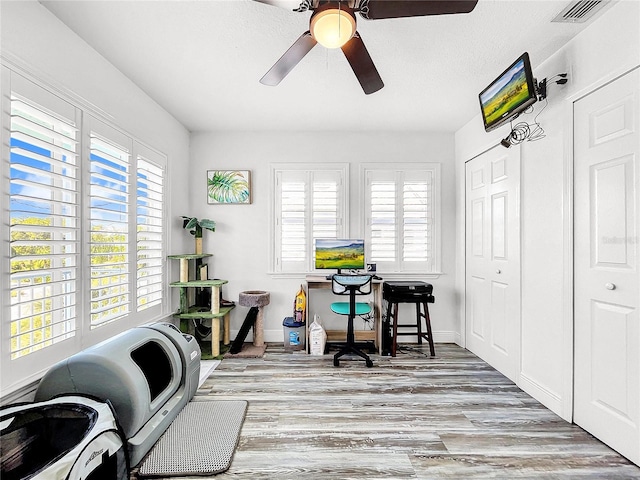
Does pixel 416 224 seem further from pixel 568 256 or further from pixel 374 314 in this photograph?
pixel 568 256

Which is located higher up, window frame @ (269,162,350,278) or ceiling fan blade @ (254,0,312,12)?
ceiling fan blade @ (254,0,312,12)

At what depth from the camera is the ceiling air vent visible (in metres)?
1.95

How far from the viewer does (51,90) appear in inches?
81.4

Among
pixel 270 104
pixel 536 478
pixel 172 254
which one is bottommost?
pixel 536 478

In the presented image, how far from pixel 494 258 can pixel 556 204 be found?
0.99 metres

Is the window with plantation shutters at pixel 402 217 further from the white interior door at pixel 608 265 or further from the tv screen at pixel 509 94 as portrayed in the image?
the white interior door at pixel 608 265

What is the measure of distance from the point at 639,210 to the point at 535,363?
56.9 inches

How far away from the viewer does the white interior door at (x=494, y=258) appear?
119 inches

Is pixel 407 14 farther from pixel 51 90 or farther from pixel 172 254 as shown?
pixel 172 254

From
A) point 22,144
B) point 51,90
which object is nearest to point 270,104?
point 51,90

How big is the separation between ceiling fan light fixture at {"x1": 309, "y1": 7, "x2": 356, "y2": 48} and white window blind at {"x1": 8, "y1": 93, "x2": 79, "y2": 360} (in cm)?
166

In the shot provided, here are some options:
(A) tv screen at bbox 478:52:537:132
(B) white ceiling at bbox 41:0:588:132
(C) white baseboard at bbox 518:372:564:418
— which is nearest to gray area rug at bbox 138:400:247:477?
(C) white baseboard at bbox 518:372:564:418

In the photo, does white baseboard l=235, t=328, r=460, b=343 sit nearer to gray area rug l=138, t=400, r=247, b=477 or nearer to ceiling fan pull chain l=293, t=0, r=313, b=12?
gray area rug l=138, t=400, r=247, b=477

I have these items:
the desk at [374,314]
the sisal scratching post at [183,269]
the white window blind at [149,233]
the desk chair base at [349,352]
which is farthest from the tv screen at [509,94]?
the sisal scratching post at [183,269]
